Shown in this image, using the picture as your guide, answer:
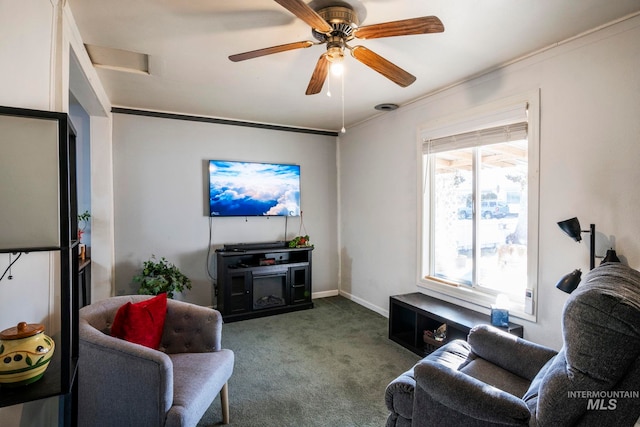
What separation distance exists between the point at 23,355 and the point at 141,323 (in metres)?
0.78

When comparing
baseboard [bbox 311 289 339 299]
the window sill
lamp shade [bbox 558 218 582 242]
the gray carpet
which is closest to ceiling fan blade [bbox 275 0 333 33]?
lamp shade [bbox 558 218 582 242]

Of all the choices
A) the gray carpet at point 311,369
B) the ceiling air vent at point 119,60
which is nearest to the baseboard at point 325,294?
the gray carpet at point 311,369

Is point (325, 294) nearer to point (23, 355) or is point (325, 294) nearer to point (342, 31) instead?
point (342, 31)

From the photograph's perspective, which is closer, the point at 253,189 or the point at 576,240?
the point at 576,240

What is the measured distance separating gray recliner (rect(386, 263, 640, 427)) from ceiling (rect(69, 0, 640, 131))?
156 cm

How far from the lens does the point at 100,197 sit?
3.42 m

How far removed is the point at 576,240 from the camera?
203 centimetres

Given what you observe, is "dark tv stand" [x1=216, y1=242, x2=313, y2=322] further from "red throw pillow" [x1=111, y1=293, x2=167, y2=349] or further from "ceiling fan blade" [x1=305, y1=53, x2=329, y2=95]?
"ceiling fan blade" [x1=305, y1=53, x2=329, y2=95]

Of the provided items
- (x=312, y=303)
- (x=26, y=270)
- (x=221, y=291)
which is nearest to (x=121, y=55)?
(x=26, y=270)

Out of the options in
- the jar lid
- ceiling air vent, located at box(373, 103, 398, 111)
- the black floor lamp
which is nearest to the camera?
the jar lid

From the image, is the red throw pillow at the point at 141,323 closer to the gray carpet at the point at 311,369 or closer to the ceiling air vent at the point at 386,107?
the gray carpet at the point at 311,369

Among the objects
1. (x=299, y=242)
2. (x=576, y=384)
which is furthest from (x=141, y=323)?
(x=299, y=242)

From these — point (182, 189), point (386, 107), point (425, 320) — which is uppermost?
point (386, 107)

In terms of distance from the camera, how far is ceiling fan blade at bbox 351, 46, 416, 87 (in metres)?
1.85
